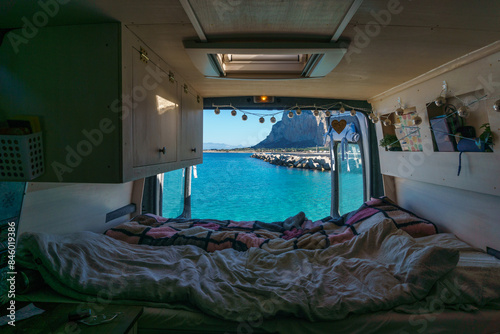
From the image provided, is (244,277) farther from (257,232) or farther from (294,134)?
(294,134)

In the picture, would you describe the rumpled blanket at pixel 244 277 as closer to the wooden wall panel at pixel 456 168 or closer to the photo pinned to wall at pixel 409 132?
the wooden wall panel at pixel 456 168

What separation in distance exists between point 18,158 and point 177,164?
108 centimetres

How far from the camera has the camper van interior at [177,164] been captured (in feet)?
3.84

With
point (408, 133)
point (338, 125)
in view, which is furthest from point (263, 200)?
point (408, 133)

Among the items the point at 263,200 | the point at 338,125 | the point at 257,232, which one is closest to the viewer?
the point at 257,232

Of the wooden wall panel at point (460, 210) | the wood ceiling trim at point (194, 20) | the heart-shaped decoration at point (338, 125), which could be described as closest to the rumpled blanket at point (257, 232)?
the wooden wall panel at point (460, 210)

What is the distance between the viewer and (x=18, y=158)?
3.77 ft

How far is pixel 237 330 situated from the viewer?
1.23 meters

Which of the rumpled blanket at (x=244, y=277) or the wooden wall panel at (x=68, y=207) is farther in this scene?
the wooden wall panel at (x=68, y=207)

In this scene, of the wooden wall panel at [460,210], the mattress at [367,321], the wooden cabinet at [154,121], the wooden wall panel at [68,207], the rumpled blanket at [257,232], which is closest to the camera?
the mattress at [367,321]

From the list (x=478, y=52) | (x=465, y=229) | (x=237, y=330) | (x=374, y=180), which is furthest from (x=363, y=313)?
(x=374, y=180)

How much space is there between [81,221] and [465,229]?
3276 millimetres

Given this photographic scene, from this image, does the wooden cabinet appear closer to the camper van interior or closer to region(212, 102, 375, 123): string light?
the camper van interior

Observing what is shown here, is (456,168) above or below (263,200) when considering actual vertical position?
above
